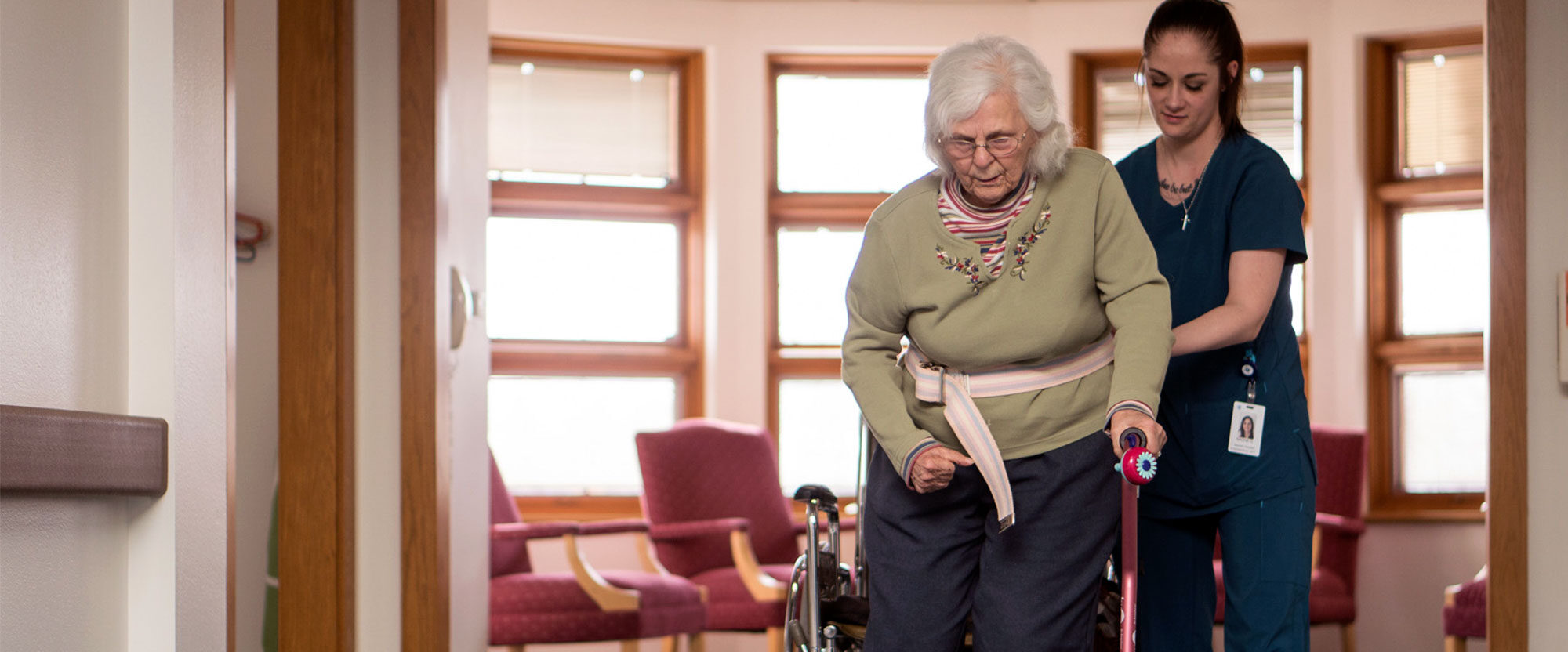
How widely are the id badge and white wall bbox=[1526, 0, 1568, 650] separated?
78 cm

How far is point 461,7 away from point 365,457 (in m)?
1.13

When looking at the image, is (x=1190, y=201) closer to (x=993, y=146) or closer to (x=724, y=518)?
(x=993, y=146)

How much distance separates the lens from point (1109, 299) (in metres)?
1.85

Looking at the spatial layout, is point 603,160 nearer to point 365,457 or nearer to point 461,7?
point 461,7

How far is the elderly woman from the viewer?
183 centimetres

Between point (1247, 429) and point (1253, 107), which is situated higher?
point (1253, 107)

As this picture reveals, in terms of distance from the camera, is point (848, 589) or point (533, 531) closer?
point (848, 589)

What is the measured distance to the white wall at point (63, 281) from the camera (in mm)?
1290

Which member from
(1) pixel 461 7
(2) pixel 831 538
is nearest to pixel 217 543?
(2) pixel 831 538

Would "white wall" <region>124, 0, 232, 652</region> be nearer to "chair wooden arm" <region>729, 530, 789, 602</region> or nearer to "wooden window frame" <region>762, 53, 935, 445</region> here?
"chair wooden arm" <region>729, 530, 789, 602</region>

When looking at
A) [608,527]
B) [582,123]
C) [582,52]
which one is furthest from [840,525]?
[582,52]

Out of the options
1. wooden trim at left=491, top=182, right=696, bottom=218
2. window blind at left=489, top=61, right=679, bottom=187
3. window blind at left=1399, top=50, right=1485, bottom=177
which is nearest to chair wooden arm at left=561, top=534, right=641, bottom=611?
wooden trim at left=491, top=182, right=696, bottom=218

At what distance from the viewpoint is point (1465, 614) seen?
12.1ft

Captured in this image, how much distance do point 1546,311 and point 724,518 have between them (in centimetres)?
269
